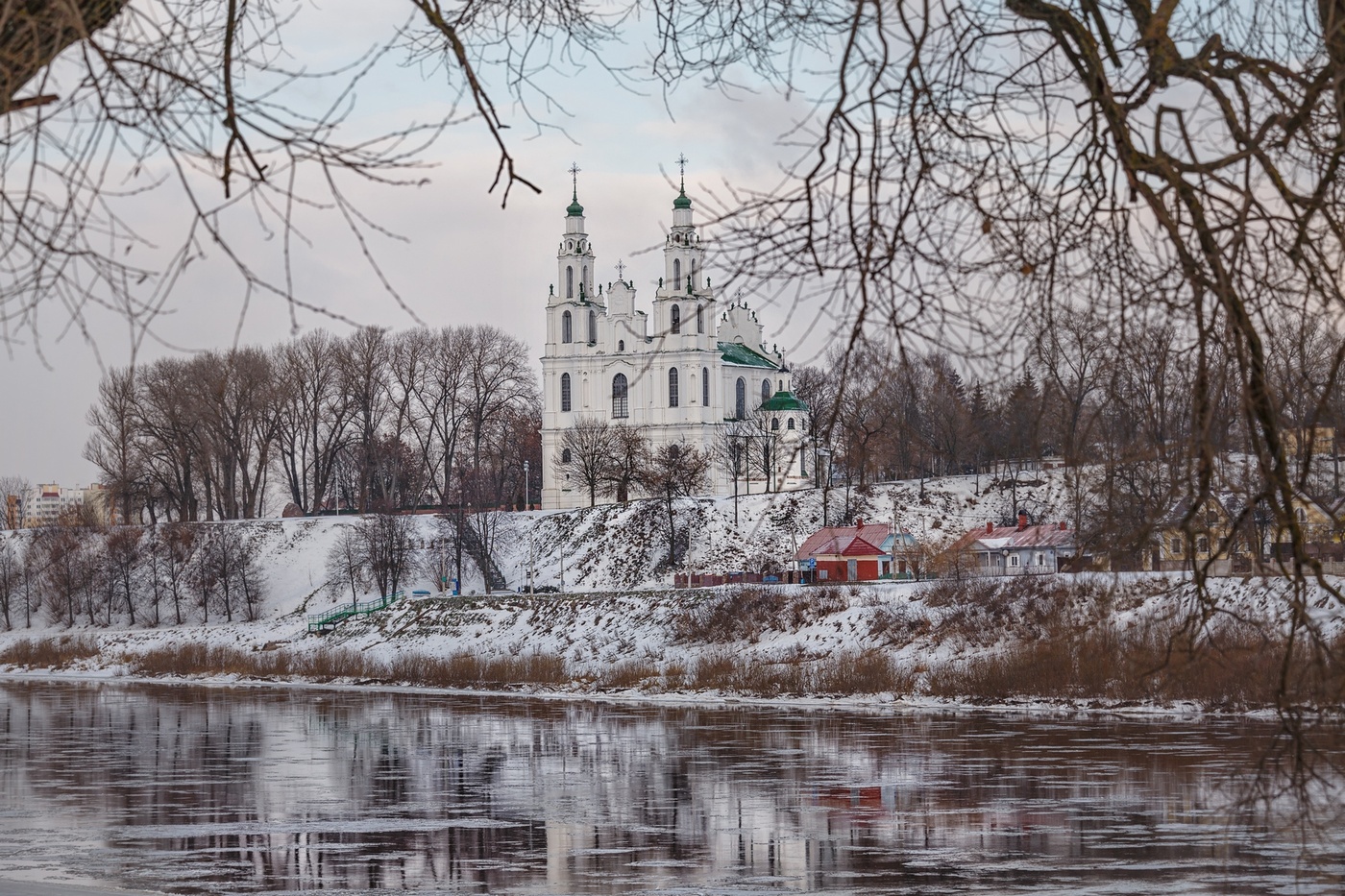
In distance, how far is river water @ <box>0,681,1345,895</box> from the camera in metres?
18.2

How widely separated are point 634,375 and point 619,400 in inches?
82.0

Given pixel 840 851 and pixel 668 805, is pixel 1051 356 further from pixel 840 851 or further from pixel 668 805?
pixel 668 805

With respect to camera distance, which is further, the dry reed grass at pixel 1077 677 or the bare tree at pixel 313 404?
the bare tree at pixel 313 404

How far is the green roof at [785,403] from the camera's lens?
92.9m

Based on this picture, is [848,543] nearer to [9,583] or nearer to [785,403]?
[785,403]

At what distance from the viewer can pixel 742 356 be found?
101 meters

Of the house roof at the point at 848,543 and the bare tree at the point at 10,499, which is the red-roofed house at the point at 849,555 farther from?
the bare tree at the point at 10,499

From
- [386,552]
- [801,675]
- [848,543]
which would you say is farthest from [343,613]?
[801,675]

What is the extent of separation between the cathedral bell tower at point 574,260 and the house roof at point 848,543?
123 ft

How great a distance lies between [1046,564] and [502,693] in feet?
69.0

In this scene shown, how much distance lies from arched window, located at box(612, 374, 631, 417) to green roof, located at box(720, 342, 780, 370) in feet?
20.1

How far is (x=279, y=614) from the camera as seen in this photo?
73562mm

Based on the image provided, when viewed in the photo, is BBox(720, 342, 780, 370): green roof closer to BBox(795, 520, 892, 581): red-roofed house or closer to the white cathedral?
the white cathedral

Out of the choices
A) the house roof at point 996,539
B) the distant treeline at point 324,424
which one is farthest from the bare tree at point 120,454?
the house roof at point 996,539
